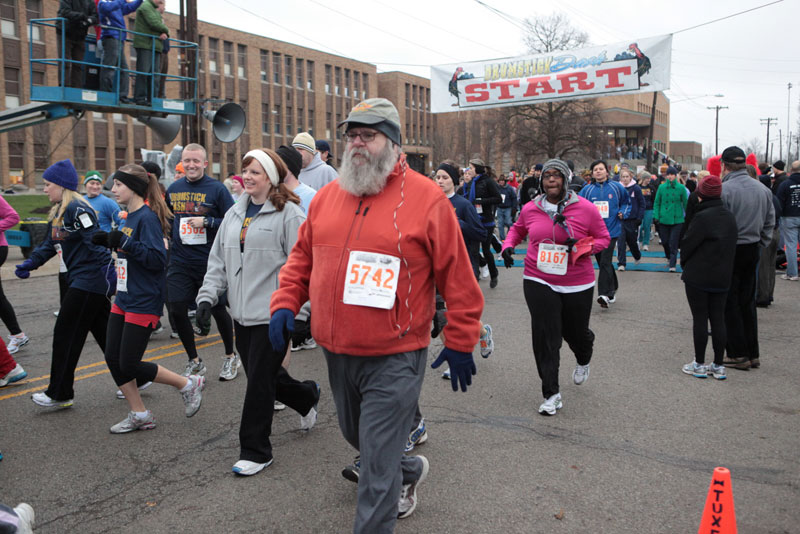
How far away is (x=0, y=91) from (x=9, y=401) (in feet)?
129

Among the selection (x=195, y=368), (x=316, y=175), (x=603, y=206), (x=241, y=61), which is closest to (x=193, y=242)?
(x=195, y=368)

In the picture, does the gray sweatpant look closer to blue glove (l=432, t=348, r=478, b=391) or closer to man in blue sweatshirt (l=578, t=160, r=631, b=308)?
blue glove (l=432, t=348, r=478, b=391)

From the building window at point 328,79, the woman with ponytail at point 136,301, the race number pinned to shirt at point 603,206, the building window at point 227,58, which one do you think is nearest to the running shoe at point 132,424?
the woman with ponytail at point 136,301

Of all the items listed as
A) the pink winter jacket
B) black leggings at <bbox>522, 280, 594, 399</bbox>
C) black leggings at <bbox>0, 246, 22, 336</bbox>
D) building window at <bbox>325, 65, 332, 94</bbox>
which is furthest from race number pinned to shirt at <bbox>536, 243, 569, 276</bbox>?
building window at <bbox>325, 65, 332, 94</bbox>

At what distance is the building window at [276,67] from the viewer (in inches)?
2291

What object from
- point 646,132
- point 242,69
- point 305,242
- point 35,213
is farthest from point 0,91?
point 646,132

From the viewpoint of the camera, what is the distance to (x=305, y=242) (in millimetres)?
3260

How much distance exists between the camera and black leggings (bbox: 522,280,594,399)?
5141 millimetres

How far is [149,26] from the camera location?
12125 mm

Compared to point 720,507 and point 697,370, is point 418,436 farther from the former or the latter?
point 697,370

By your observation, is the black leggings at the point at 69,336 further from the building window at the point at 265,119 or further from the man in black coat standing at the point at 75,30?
the building window at the point at 265,119

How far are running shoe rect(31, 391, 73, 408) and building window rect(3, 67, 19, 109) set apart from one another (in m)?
39.8

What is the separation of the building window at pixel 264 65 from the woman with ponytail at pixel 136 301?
5569cm

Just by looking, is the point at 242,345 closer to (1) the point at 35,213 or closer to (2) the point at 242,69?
(1) the point at 35,213
